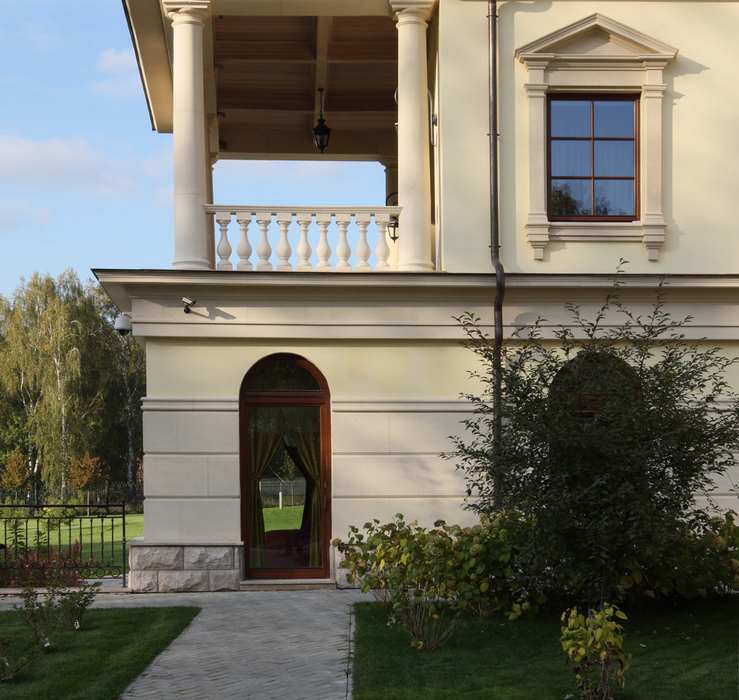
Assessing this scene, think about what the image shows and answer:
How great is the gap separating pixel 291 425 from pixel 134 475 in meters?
41.8

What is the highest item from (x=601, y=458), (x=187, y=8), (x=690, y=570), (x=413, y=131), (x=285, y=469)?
(x=187, y=8)

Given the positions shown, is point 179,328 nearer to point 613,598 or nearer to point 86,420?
point 613,598

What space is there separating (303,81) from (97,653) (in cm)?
1307

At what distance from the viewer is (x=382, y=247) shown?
13.1 meters

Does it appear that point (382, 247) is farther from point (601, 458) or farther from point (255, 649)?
point (255, 649)

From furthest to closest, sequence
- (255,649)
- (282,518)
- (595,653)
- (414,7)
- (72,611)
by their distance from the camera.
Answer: (414,7) < (282,518) < (72,611) < (255,649) < (595,653)

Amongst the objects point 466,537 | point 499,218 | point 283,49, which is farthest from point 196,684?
point 283,49

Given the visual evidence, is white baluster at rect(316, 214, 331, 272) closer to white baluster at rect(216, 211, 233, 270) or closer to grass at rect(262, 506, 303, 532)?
white baluster at rect(216, 211, 233, 270)

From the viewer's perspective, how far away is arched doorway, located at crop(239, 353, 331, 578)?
12531 millimetres

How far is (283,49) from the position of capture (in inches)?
655

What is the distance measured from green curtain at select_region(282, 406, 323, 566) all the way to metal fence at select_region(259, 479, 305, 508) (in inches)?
8.7

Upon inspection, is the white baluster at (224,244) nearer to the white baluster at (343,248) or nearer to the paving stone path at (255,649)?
the white baluster at (343,248)

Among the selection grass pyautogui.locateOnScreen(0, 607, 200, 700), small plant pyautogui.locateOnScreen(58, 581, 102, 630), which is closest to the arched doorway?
grass pyautogui.locateOnScreen(0, 607, 200, 700)

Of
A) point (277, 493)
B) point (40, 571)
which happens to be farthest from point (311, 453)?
point (40, 571)
